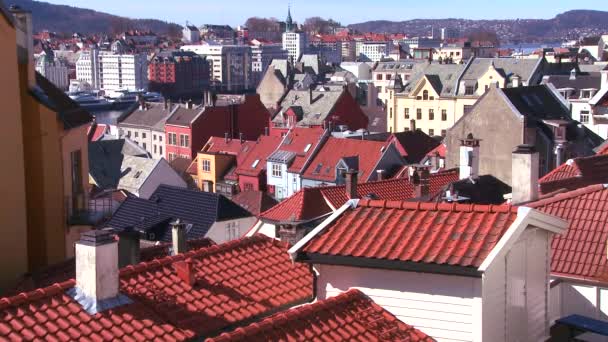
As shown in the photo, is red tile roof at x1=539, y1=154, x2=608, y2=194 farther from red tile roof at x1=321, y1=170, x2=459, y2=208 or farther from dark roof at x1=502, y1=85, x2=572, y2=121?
dark roof at x1=502, y1=85, x2=572, y2=121

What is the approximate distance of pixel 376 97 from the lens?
4454 inches

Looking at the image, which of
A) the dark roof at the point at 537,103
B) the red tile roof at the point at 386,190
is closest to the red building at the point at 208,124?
the dark roof at the point at 537,103

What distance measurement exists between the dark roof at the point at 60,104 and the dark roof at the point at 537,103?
96.2ft

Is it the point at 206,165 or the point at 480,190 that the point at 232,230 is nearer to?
the point at 480,190

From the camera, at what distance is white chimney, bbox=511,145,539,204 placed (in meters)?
17.8

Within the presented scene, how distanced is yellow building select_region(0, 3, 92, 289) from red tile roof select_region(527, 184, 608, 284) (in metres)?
8.01

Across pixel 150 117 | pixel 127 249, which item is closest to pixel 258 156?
pixel 150 117

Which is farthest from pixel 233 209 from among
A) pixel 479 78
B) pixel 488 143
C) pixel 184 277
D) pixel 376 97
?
pixel 376 97

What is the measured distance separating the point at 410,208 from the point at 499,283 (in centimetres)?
166

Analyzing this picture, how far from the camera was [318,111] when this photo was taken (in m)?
74.9

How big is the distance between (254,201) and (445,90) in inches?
1350

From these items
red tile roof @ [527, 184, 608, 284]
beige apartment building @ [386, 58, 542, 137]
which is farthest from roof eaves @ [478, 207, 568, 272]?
beige apartment building @ [386, 58, 542, 137]

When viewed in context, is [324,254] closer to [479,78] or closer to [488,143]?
[488,143]

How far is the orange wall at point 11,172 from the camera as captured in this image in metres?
13.6
